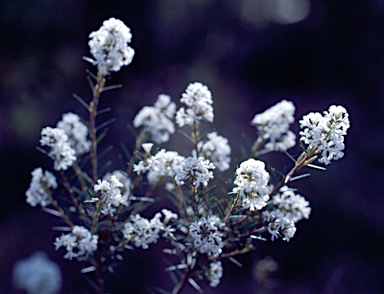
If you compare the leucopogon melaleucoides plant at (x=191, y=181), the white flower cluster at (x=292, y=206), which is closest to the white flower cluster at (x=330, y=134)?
the leucopogon melaleucoides plant at (x=191, y=181)

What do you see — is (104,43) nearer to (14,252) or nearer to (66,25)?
(14,252)

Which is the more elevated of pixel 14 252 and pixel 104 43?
pixel 104 43

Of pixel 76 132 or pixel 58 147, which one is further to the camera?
pixel 76 132

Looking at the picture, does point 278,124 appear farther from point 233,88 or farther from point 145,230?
point 233,88

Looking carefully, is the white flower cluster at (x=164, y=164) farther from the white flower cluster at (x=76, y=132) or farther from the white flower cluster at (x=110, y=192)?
the white flower cluster at (x=76, y=132)

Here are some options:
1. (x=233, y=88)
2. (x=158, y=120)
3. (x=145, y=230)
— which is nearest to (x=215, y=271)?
(x=145, y=230)

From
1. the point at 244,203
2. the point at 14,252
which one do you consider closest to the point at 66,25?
the point at 14,252
